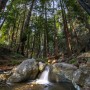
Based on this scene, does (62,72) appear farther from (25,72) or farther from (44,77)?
(25,72)

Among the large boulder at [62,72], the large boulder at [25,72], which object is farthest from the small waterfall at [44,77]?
the large boulder at [25,72]

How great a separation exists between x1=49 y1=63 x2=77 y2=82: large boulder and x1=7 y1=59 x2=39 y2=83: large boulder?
3.79ft

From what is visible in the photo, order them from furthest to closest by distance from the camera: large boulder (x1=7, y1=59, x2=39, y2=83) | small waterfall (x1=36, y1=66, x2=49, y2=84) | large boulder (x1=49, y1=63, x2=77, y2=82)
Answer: small waterfall (x1=36, y1=66, x2=49, y2=84), large boulder (x1=7, y1=59, x2=39, y2=83), large boulder (x1=49, y1=63, x2=77, y2=82)

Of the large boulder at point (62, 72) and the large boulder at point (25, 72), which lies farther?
the large boulder at point (25, 72)

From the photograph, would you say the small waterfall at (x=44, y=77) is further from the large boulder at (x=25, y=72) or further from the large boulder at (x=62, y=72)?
the large boulder at (x=25, y=72)

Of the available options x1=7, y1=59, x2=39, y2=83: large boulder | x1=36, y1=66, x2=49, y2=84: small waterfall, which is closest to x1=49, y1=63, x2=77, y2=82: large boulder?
x1=36, y1=66, x2=49, y2=84: small waterfall

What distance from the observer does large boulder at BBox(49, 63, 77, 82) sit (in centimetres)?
927

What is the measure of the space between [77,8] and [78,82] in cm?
1566

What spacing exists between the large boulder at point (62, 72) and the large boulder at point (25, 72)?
3.79ft

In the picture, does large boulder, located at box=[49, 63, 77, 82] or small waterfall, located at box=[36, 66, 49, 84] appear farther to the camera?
small waterfall, located at box=[36, 66, 49, 84]

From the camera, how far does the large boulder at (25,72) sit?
9758mm

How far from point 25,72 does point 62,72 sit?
2336 mm

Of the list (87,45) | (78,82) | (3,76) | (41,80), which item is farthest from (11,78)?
(87,45)

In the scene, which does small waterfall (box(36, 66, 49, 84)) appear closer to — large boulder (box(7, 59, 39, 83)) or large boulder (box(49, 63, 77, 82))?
large boulder (box(49, 63, 77, 82))
